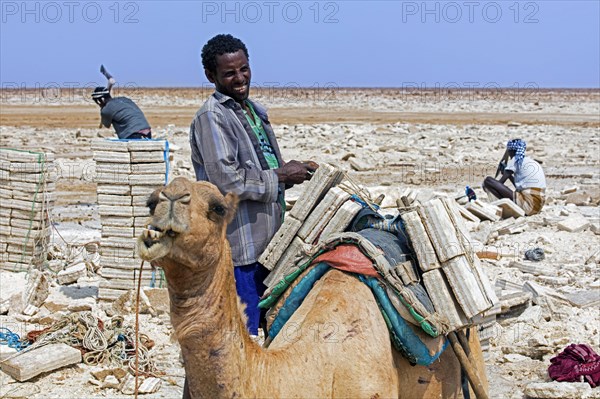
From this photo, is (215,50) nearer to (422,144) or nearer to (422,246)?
(422,246)

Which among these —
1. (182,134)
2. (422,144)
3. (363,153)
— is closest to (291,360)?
(363,153)

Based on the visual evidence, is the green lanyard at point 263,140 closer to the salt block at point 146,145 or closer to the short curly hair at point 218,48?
the short curly hair at point 218,48

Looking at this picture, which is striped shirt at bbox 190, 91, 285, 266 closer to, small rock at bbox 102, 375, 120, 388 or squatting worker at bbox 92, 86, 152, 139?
small rock at bbox 102, 375, 120, 388

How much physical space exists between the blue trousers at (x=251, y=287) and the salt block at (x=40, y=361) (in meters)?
3.13

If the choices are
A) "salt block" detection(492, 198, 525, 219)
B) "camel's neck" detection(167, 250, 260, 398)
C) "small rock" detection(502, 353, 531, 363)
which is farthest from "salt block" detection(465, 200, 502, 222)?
"camel's neck" detection(167, 250, 260, 398)

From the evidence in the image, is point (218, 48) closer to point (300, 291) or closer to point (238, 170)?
point (238, 170)

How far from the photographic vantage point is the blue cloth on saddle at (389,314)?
3752 millimetres

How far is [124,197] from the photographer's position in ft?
30.3

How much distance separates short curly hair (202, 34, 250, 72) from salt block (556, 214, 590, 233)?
29.0 feet

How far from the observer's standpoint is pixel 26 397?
6.57m

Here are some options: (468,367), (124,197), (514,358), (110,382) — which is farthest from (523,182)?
(468,367)

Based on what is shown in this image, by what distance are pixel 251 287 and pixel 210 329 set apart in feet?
5.24

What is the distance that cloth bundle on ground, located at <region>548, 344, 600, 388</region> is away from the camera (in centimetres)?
648

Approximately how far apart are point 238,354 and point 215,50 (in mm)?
1949
